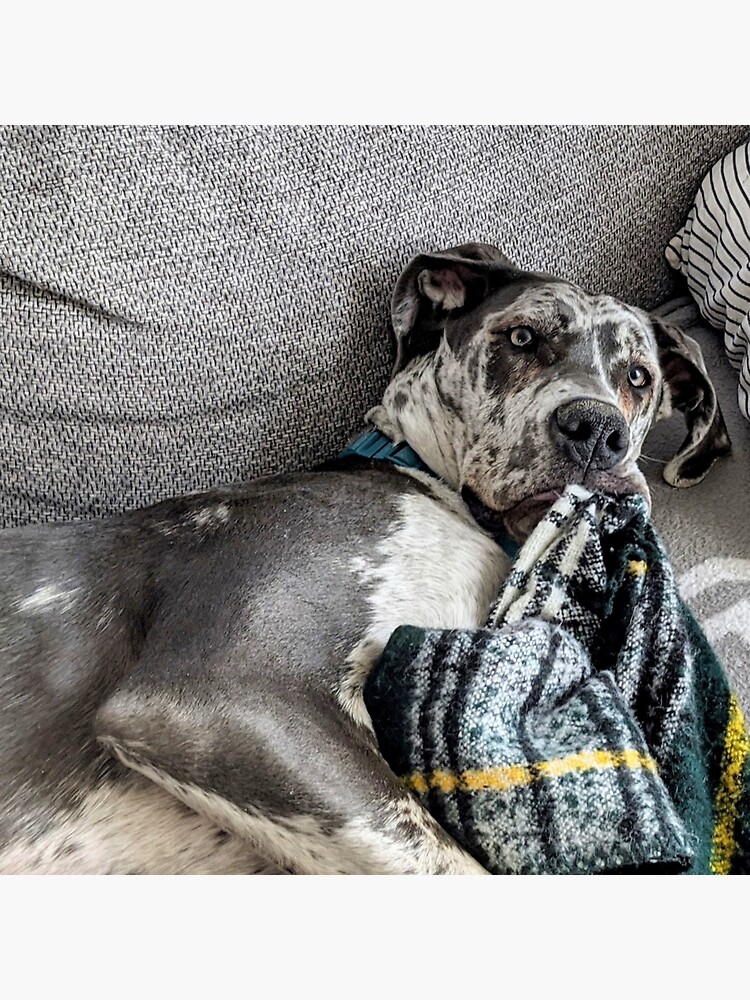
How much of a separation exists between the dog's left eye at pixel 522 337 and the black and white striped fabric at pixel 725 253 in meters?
0.52

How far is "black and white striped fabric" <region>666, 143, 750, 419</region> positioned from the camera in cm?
215

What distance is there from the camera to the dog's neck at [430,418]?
1965 millimetres

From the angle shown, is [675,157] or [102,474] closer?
[102,474]

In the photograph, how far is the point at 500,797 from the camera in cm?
136

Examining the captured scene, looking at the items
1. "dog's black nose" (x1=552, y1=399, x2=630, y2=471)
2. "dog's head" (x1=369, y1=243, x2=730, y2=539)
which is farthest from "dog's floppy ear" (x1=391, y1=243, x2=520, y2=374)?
"dog's black nose" (x1=552, y1=399, x2=630, y2=471)

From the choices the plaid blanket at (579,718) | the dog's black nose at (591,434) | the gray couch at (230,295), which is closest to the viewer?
the plaid blanket at (579,718)

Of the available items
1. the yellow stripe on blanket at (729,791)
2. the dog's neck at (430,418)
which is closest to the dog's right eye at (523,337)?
the dog's neck at (430,418)

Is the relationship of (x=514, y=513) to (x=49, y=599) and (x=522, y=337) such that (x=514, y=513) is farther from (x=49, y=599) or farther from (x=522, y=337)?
(x=49, y=599)

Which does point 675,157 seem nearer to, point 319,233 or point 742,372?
point 742,372

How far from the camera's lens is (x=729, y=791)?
146 centimetres

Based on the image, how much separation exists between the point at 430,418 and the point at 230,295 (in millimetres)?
502

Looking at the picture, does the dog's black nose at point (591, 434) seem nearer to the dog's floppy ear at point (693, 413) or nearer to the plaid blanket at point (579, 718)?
the plaid blanket at point (579, 718)
